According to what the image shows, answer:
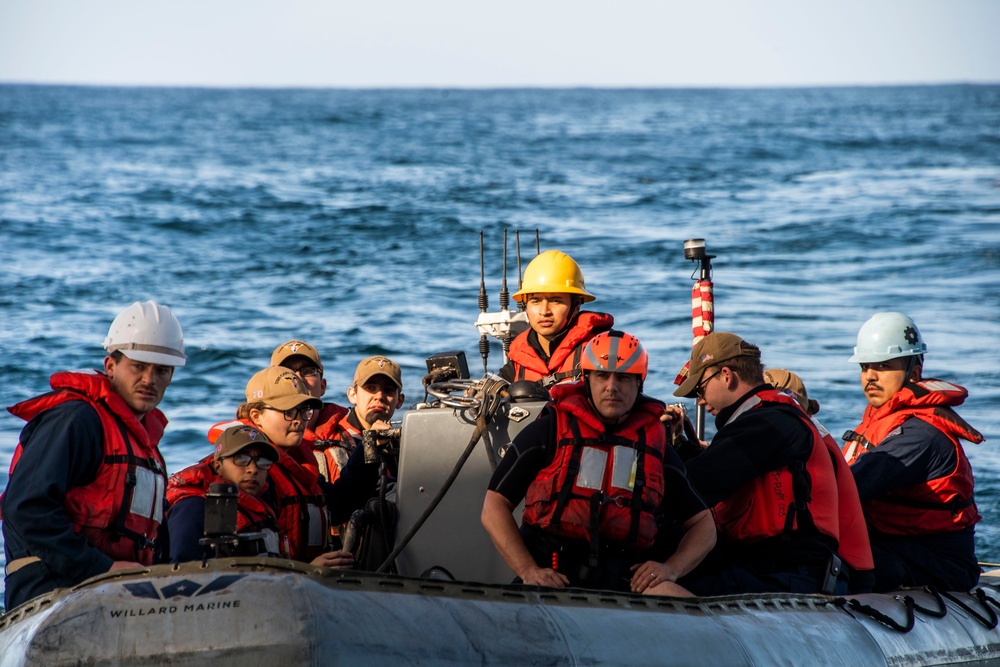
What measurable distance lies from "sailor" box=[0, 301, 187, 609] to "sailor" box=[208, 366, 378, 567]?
44 centimetres

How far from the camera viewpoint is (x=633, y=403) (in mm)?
4262

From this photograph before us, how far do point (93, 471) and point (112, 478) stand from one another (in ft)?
0.21

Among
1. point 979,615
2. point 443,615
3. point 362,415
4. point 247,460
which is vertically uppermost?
point 247,460

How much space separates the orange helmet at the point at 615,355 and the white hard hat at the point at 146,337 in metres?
1.38

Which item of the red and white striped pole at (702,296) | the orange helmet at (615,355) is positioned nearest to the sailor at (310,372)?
the orange helmet at (615,355)

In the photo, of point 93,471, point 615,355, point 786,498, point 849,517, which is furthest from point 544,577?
point 93,471

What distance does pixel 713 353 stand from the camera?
4.70 metres

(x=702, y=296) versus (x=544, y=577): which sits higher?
(x=702, y=296)

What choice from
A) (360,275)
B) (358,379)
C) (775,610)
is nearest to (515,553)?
(775,610)

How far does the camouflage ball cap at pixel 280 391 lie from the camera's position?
461 cm

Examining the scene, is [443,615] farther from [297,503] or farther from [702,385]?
[702,385]

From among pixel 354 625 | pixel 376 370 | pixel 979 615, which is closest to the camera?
pixel 354 625

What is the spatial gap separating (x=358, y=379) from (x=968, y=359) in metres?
11.0

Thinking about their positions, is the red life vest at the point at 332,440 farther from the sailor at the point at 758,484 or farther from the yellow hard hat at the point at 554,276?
the sailor at the point at 758,484
